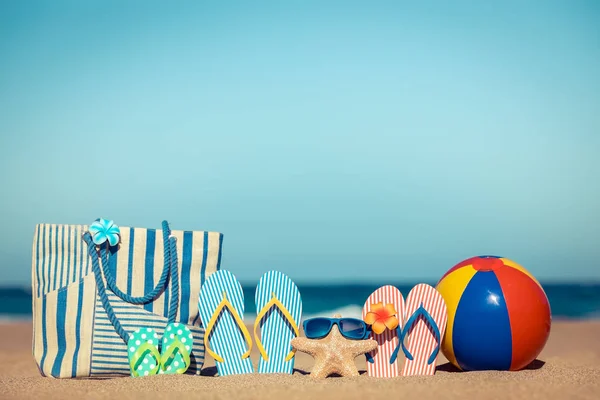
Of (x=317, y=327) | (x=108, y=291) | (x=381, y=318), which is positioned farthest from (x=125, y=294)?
(x=381, y=318)

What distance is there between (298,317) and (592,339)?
296 inches

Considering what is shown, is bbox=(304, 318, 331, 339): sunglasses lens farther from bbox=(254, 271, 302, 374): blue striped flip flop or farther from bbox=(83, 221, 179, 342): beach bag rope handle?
bbox=(83, 221, 179, 342): beach bag rope handle

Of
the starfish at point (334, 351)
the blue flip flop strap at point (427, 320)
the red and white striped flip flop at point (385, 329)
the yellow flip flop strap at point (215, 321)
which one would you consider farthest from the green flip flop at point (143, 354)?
the blue flip flop strap at point (427, 320)

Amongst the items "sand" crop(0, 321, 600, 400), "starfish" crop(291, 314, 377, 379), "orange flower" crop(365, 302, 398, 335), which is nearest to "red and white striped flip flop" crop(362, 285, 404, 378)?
"orange flower" crop(365, 302, 398, 335)

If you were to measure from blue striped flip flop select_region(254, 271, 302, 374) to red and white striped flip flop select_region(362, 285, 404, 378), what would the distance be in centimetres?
68

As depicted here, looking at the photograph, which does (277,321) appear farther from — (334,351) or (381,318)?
(381,318)

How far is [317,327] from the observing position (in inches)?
237

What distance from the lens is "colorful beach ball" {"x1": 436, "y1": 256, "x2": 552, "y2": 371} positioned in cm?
597

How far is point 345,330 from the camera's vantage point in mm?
5996

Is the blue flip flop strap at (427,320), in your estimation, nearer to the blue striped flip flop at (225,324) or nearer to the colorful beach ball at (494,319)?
the colorful beach ball at (494,319)

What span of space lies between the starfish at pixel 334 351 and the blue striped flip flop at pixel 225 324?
576 millimetres

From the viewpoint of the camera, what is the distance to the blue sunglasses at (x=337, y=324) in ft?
19.7

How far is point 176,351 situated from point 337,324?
147 cm

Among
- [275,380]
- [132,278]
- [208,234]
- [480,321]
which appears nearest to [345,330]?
[275,380]
